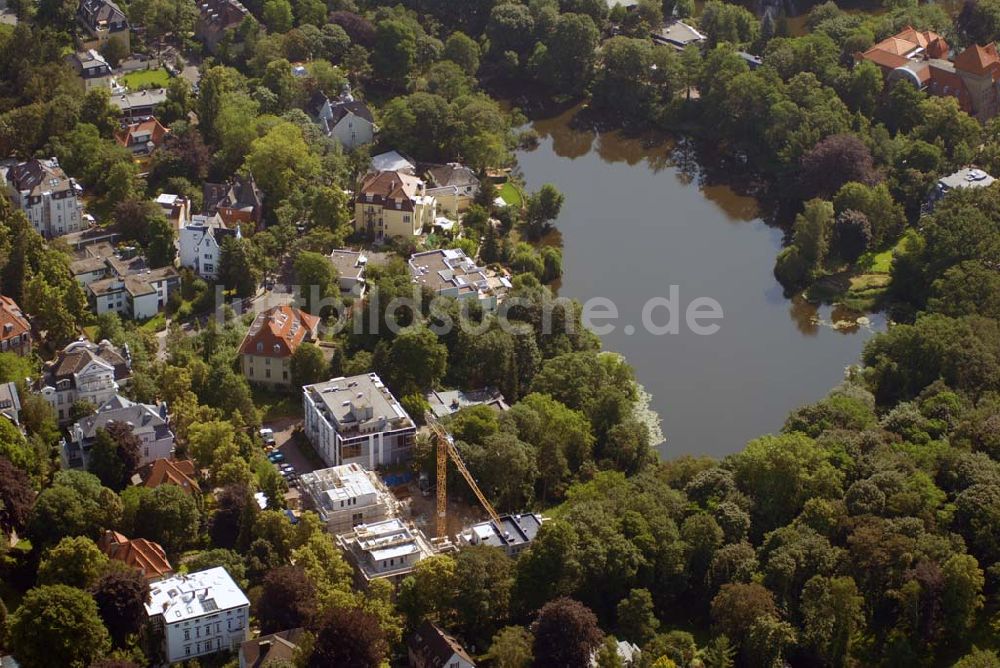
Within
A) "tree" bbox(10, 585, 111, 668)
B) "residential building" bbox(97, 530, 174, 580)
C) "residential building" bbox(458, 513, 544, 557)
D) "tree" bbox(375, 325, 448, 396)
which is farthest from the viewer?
"tree" bbox(375, 325, 448, 396)

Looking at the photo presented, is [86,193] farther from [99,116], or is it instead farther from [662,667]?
[662,667]

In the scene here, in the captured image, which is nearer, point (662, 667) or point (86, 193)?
point (662, 667)

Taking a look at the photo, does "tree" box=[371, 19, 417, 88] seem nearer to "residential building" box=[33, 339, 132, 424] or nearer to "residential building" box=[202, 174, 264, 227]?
"residential building" box=[202, 174, 264, 227]

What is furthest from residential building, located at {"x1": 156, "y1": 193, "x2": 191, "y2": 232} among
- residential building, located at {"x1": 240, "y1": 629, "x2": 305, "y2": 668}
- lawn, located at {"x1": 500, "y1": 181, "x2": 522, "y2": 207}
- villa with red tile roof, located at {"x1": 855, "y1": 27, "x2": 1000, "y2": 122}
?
villa with red tile roof, located at {"x1": 855, "y1": 27, "x2": 1000, "y2": 122}

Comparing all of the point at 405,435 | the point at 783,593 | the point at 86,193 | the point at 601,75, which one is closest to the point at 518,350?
the point at 405,435

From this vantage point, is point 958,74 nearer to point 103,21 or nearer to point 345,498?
point 103,21
